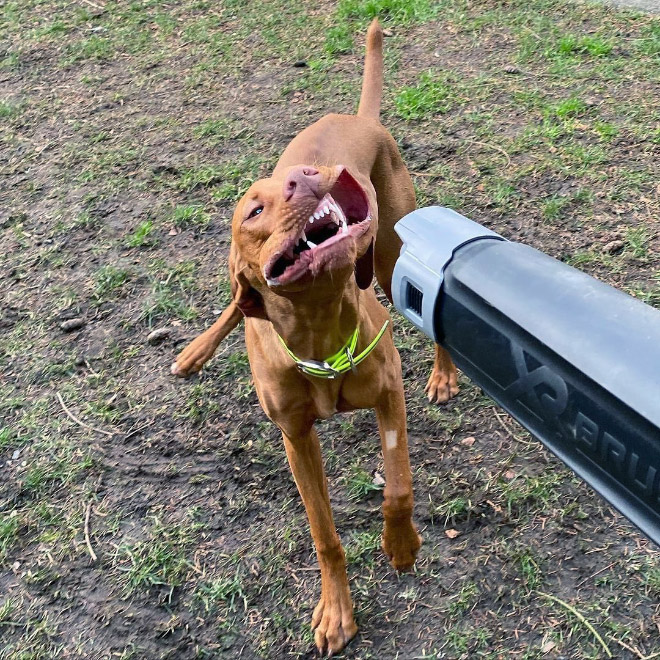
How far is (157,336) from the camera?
4129mm

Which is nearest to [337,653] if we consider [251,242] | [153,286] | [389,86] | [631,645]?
[631,645]

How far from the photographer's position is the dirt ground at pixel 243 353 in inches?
113

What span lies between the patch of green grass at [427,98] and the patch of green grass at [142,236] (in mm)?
1915

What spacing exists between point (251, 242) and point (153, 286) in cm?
237

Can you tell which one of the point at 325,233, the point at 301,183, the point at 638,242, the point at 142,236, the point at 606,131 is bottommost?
the point at 142,236

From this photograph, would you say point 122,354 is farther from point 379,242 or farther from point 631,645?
point 631,645

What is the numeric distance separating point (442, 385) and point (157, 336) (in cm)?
158

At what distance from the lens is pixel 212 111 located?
598 centimetres

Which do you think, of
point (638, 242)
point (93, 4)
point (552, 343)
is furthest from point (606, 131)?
point (93, 4)

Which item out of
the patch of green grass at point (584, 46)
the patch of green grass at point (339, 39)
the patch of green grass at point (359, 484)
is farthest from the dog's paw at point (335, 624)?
the patch of green grass at point (339, 39)

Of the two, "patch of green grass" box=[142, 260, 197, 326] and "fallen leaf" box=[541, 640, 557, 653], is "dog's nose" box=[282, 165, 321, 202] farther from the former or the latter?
"patch of green grass" box=[142, 260, 197, 326]

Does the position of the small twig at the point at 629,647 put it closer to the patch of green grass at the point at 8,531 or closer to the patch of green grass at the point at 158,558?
the patch of green grass at the point at 158,558

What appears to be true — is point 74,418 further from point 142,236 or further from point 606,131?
point 606,131

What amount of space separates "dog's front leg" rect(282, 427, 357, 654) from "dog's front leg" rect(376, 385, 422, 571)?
207 mm
